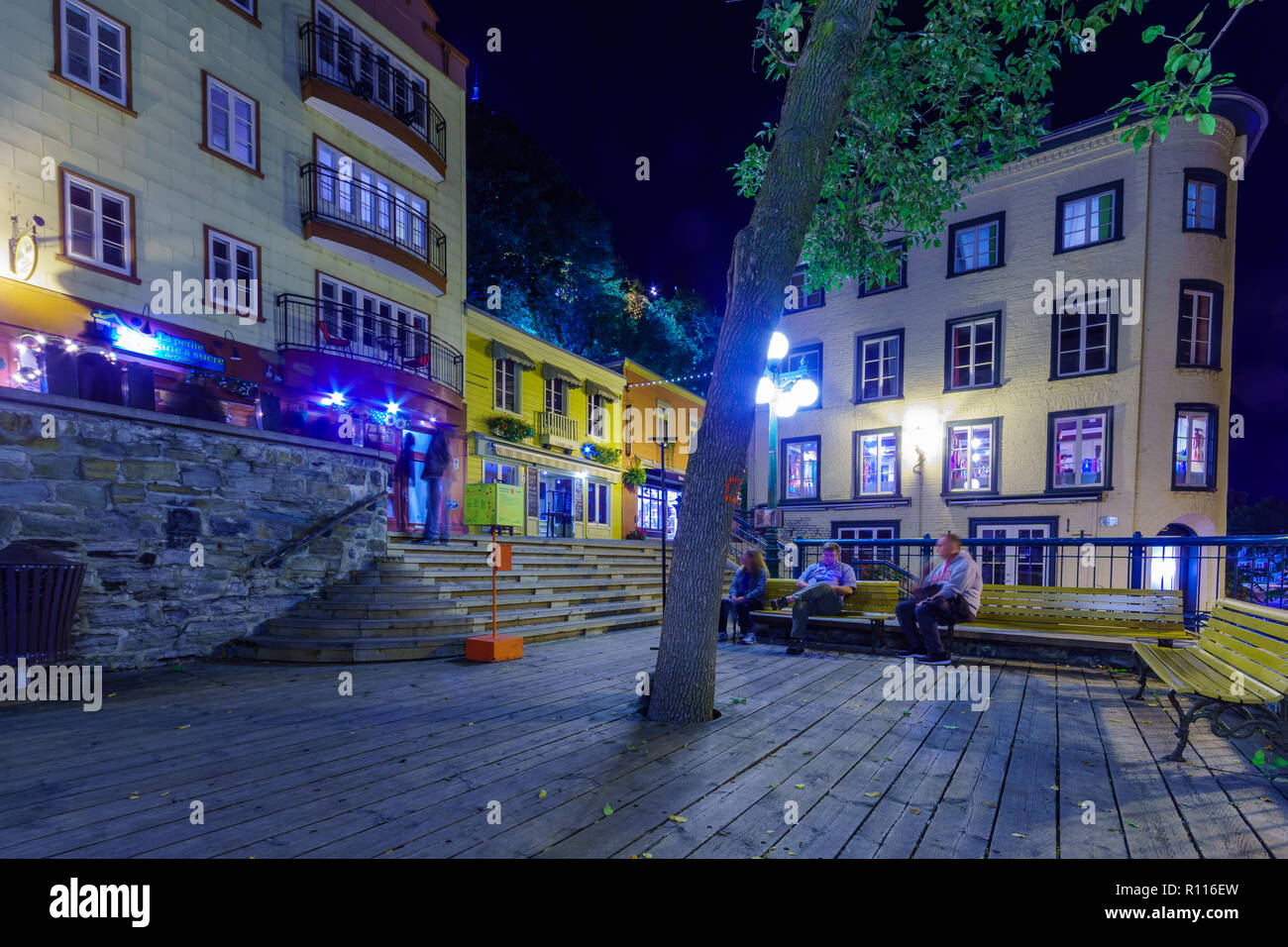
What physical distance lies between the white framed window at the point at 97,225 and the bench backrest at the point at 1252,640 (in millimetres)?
14676

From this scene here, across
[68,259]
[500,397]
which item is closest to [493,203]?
[500,397]

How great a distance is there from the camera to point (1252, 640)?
4230 millimetres

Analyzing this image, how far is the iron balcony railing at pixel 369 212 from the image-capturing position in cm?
1359

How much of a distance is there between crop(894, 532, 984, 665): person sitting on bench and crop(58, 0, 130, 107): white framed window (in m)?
14.7

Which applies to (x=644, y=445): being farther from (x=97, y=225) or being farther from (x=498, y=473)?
(x=97, y=225)

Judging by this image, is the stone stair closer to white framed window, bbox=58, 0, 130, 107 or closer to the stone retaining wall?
the stone retaining wall

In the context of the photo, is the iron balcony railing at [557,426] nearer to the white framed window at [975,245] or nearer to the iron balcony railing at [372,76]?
the iron balcony railing at [372,76]

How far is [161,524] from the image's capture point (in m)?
7.02

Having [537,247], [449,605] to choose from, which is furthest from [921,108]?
[537,247]

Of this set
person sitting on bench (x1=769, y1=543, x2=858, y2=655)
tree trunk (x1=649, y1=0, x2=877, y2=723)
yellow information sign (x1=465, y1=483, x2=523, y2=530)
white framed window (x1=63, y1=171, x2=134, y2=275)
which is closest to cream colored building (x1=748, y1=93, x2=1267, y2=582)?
person sitting on bench (x1=769, y1=543, x2=858, y2=655)

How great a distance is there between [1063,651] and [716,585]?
4813mm

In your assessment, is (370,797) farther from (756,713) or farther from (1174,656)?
(1174,656)

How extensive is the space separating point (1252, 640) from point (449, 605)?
7.96 metres
